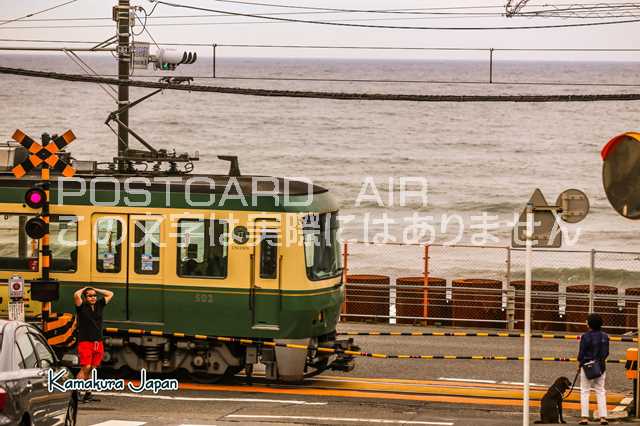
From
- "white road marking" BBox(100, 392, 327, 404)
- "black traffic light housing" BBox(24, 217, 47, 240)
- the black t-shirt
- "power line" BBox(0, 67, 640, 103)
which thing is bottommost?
"white road marking" BBox(100, 392, 327, 404)

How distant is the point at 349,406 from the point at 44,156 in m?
6.67

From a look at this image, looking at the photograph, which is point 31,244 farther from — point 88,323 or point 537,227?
point 537,227

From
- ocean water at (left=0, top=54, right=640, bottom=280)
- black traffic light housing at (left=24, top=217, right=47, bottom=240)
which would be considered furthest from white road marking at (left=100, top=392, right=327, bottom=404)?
ocean water at (left=0, top=54, right=640, bottom=280)

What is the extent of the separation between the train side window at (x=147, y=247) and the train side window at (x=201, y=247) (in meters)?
0.39

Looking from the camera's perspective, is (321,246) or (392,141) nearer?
(321,246)

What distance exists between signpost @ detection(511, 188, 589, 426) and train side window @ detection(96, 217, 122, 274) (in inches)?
294

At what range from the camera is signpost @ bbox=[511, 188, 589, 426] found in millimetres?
15797

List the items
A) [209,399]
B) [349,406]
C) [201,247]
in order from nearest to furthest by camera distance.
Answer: [349,406] → [209,399] → [201,247]

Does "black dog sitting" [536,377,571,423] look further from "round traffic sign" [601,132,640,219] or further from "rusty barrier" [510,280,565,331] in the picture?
"rusty barrier" [510,280,565,331]

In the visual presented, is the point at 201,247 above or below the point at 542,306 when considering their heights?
above

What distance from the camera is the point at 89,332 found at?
19562 millimetres

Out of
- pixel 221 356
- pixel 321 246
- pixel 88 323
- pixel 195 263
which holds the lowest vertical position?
pixel 221 356

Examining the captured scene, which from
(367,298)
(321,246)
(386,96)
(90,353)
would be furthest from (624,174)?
(367,298)

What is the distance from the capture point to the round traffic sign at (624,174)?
41.9ft
